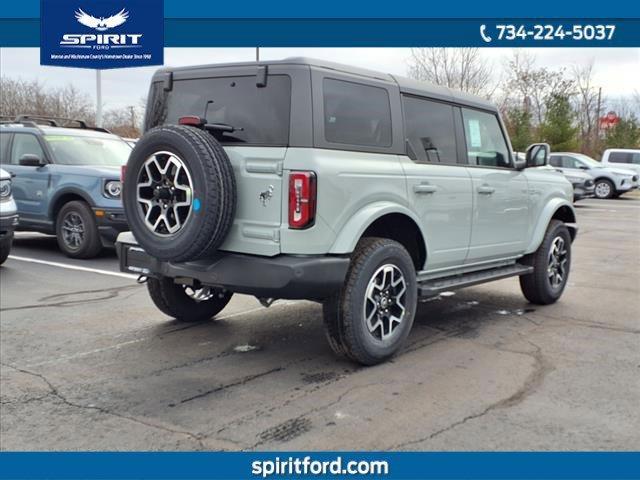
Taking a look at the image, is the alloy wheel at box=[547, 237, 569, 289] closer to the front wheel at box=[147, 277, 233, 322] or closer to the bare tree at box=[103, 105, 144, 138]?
the front wheel at box=[147, 277, 233, 322]

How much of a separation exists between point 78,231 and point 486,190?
594cm

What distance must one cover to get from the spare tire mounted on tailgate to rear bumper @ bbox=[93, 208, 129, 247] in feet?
14.8

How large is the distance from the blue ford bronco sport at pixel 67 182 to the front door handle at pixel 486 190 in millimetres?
5023

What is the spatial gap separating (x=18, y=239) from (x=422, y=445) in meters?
9.65

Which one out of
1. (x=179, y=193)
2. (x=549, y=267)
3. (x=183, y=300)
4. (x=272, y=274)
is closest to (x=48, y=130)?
(x=183, y=300)

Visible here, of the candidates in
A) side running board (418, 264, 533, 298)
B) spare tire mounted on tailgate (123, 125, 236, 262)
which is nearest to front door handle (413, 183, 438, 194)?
side running board (418, 264, 533, 298)

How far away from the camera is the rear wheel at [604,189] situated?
24.4 metres

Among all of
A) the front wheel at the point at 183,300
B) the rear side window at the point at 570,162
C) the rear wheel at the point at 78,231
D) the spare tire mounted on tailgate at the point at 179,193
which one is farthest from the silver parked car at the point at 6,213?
the rear side window at the point at 570,162

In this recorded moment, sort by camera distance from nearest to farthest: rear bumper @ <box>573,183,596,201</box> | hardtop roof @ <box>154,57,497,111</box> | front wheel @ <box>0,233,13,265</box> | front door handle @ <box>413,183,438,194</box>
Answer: hardtop roof @ <box>154,57,497,111</box>, front door handle @ <box>413,183,438,194</box>, front wheel @ <box>0,233,13,265</box>, rear bumper @ <box>573,183,596,201</box>

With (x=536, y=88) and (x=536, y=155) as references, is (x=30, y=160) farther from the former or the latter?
(x=536, y=88)

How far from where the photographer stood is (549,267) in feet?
22.2

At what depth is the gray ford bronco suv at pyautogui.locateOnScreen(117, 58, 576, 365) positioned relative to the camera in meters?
4.21

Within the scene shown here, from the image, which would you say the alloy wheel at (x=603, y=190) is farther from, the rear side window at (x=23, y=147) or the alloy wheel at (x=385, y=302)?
the alloy wheel at (x=385, y=302)

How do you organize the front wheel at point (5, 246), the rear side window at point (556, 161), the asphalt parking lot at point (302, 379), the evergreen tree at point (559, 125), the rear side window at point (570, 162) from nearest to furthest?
the asphalt parking lot at point (302, 379) < the front wheel at point (5, 246) < the rear side window at point (556, 161) < the rear side window at point (570, 162) < the evergreen tree at point (559, 125)
